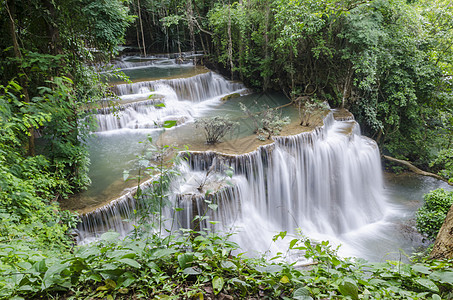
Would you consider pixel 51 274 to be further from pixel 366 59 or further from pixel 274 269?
pixel 366 59

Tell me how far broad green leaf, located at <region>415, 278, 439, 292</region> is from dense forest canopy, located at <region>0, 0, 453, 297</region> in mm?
2804

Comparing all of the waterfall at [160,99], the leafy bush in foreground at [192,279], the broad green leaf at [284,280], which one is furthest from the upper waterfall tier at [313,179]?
the broad green leaf at [284,280]

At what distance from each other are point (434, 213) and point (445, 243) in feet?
18.1

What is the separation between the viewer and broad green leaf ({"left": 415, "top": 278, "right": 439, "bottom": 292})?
5.25ft

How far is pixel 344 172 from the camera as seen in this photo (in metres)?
8.96

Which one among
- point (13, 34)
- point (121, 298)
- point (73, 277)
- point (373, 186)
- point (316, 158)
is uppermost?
point (13, 34)

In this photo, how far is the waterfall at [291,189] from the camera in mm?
6223

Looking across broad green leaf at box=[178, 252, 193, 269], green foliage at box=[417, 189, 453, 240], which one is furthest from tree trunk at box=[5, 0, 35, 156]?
green foliage at box=[417, 189, 453, 240]

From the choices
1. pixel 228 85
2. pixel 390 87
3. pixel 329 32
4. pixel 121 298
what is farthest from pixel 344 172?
pixel 121 298

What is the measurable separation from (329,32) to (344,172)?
5393 millimetres

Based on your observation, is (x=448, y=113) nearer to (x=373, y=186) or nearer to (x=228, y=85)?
(x=373, y=186)

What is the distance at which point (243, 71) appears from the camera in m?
13.5

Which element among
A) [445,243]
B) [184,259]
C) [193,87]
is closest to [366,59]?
[193,87]

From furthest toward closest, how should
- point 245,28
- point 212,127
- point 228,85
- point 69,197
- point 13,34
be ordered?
point 228,85
point 245,28
point 212,127
point 69,197
point 13,34
